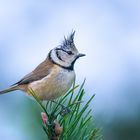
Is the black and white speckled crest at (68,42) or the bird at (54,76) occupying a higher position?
the black and white speckled crest at (68,42)

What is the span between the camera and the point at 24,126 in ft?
10.0

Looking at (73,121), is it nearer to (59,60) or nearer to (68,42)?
(68,42)

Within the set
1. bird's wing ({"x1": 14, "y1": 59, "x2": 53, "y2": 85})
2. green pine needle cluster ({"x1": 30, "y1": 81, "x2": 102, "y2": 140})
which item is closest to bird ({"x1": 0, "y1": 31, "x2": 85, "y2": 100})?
bird's wing ({"x1": 14, "y1": 59, "x2": 53, "y2": 85})

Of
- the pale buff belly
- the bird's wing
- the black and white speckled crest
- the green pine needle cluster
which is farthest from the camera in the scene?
the bird's wing

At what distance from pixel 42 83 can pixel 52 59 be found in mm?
286

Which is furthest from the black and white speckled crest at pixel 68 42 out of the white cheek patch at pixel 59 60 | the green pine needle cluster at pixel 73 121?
the green pine needle cluster at pixel 73 121

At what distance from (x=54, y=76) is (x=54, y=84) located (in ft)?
0.27

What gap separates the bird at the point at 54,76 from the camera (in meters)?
3.24

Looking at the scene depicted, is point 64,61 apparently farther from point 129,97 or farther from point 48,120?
point 48,120

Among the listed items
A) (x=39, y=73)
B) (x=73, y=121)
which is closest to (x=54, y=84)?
(x=39, y=73)

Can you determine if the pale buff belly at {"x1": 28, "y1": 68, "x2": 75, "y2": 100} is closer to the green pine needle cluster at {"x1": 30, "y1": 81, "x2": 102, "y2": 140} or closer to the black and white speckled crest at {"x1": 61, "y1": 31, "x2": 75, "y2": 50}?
the black and white speckled crest at {"x1": 61, "y1": 31, "x2": 75, "y2": 50}

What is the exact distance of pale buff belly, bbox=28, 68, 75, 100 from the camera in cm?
321

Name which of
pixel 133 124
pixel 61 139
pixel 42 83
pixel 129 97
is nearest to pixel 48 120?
pixel 61 139

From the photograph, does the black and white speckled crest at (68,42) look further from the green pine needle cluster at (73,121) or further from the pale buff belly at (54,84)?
the green pine needle cluster at (73,121)
